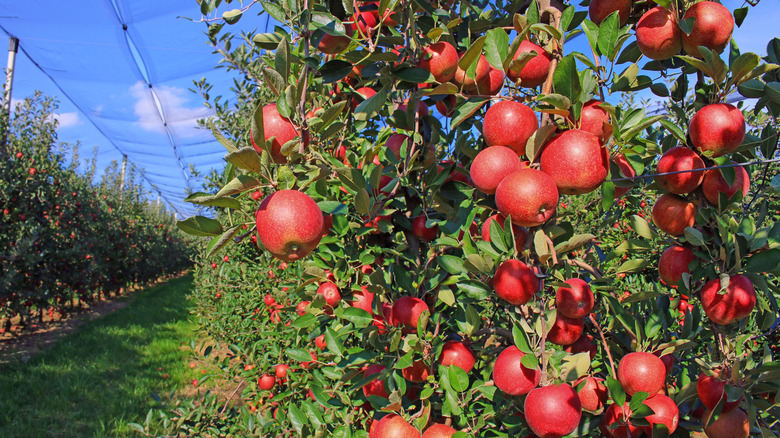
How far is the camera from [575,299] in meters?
0.84

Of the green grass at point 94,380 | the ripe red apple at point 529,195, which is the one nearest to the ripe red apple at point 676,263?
the ripe red apple at point 529,195

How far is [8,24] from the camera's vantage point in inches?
257

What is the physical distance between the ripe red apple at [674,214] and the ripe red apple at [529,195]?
0.33 m

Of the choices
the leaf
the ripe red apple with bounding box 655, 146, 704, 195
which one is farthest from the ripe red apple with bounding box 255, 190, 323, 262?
the ripe red apple with bounding box 655, 146, 704, 195

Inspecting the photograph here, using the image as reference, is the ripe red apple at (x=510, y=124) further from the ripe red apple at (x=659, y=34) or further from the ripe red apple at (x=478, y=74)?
the ripe red apple at (x=659, y=34)

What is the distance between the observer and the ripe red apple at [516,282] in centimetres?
81

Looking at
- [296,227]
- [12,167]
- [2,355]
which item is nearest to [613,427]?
[296,227]

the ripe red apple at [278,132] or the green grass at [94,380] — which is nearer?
the ripe red apple at [278,132]

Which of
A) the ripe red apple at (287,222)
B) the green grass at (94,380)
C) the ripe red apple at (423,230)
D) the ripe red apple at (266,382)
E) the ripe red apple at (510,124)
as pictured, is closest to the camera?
the ripe red apple at (287,222)

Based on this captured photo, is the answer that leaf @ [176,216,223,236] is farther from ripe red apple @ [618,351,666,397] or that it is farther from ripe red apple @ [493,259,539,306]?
ripe red apple @ [618,351,666,397]

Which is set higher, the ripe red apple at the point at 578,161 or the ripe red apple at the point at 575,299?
the ripe red apple at the point at 578,161

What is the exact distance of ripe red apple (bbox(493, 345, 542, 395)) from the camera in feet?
2.67

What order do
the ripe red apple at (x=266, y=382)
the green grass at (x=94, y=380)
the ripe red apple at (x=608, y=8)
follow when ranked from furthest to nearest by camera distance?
the green grass at (x=94, y=380)
the ripe red apple at (x=266, y=382)
the ripe red apple at (x=608, y=8)

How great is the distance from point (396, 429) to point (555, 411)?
0.36m
